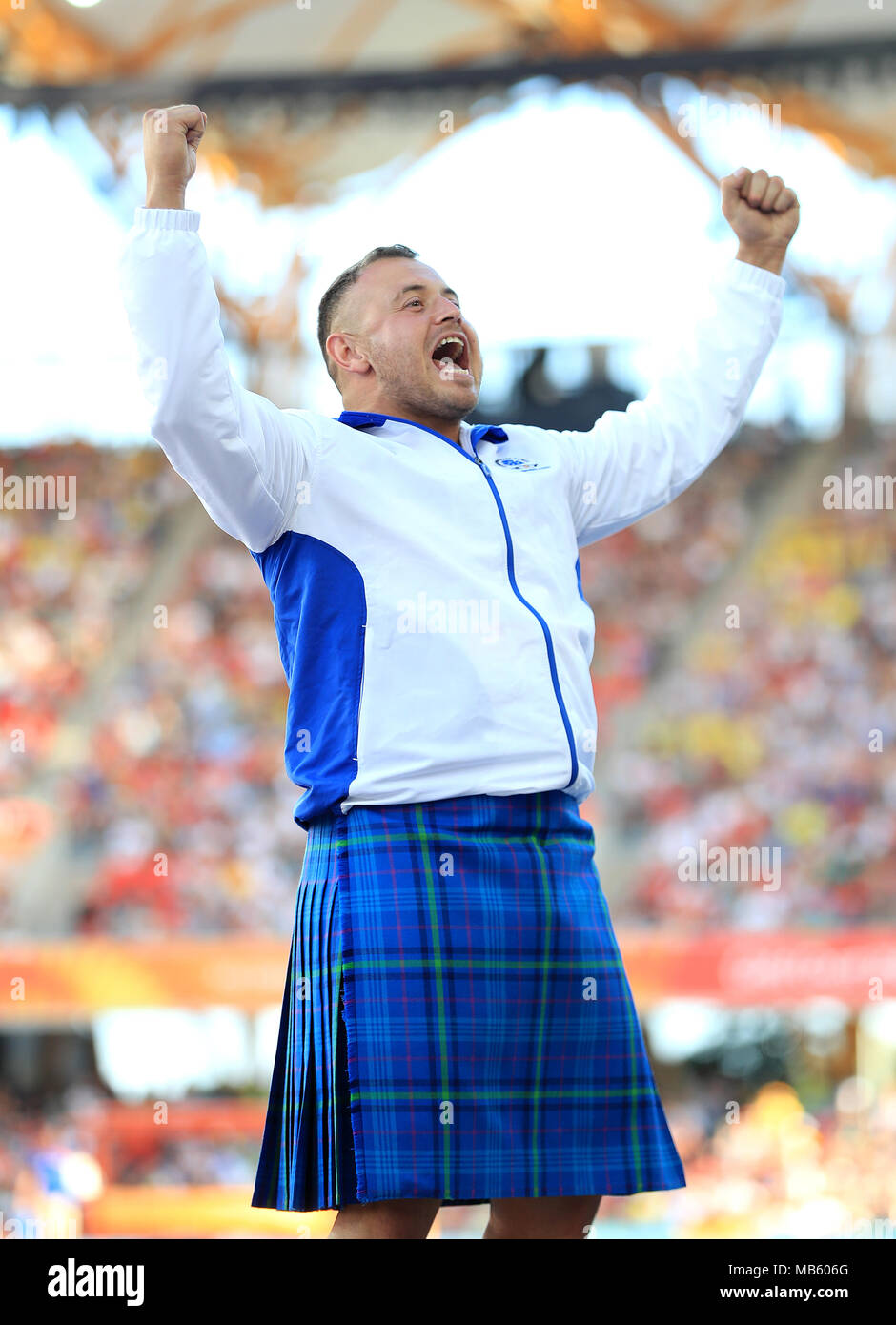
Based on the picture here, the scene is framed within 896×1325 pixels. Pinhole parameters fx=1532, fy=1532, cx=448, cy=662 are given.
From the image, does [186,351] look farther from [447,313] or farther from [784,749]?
[784,749]

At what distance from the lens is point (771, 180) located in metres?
2.58

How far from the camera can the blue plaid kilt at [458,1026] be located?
6.59 feet

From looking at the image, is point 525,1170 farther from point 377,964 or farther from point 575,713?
point 575,713

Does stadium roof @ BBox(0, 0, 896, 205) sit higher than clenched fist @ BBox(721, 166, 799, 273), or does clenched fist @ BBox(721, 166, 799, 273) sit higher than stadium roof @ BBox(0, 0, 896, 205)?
stadium roof @ BBox(0, 0, 896, 205)

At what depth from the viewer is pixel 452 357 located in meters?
2.44

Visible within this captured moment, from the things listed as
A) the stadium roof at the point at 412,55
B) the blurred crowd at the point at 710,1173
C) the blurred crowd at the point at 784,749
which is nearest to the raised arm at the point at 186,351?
→ the blurred crowd at the point at 710,1173

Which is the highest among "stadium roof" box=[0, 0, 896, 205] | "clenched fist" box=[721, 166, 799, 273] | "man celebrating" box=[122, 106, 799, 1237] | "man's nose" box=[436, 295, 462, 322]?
"stadium roof" box=[0, 0, 896, 205]

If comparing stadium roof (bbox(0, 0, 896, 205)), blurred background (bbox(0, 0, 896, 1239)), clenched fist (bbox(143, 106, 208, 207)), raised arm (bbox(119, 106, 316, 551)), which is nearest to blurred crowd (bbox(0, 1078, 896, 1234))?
blurred background (bbox(0, 0, 896, 1239))

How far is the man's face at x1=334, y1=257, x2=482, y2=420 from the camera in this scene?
236 cm

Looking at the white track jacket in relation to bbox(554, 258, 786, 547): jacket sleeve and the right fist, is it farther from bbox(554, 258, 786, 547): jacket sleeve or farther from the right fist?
→ bbox(554, 258, 786, 547): jacket sleeve

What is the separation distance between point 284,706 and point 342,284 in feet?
33.5

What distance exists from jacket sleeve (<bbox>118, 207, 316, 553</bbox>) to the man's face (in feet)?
1.13
